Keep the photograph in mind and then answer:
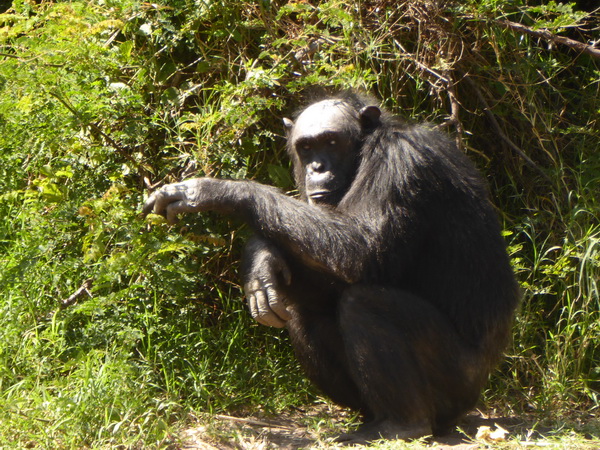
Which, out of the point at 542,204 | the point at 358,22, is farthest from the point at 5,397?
the point at 542,204

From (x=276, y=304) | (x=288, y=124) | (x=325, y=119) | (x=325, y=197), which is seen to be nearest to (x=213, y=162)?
(x=288, y=124)

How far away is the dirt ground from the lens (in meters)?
4.35

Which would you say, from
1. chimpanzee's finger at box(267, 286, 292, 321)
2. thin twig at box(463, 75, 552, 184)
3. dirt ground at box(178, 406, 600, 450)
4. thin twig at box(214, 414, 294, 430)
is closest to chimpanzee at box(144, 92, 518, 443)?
chimpanzee's finger at box(267, 286, 292, 321)

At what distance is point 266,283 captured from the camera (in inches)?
179

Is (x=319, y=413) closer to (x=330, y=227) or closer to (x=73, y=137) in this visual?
(x=330, y=227)

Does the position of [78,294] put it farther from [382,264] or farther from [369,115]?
[369,115]

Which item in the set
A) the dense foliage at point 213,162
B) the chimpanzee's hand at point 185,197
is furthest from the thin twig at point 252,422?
the chimpanzee's hand at point 185,197

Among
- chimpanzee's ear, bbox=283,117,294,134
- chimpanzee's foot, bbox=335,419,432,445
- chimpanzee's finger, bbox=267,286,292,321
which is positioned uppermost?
chimpanzee's ear, bbox=283,117,294,134

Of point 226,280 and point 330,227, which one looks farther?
point 226,280

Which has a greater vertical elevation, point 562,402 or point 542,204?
point 542,204

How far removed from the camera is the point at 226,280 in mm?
5926

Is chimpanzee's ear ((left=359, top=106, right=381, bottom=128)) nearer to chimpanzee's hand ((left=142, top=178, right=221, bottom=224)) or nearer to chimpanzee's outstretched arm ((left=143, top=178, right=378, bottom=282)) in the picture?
chimpanzee's outstretched arm ((left=143, top=178, right=378, bottom=282))

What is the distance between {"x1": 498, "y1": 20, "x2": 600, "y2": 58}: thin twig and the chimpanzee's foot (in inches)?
111

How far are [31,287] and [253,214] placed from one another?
65.8 inches
